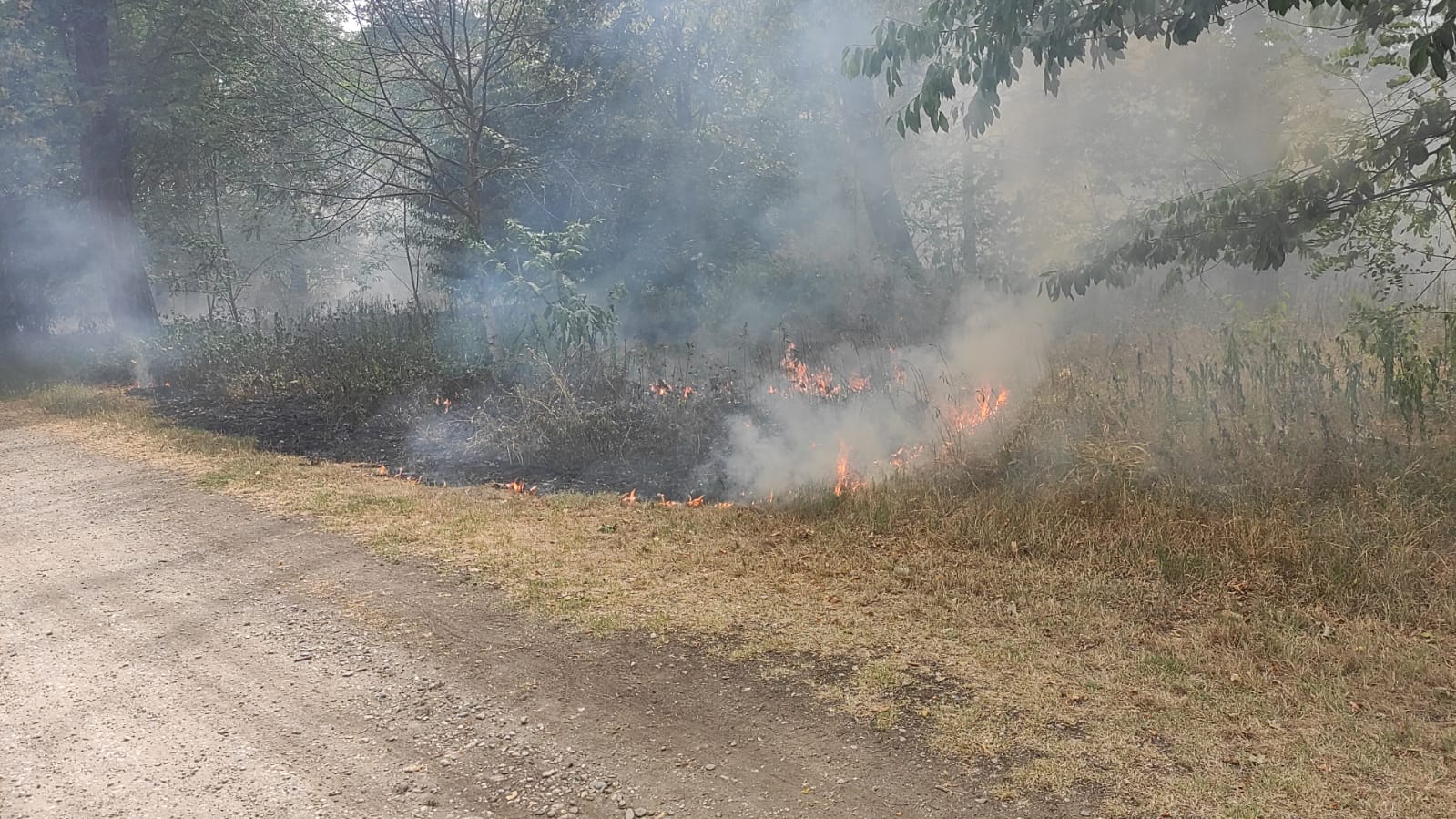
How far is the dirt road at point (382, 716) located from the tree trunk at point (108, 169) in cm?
1176

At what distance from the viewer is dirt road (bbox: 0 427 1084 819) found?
9.18 feet

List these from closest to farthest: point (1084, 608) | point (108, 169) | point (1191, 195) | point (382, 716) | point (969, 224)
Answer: point (382, 716)
point (1084, 608)
point (1191, 195)
point (969, 224)
point (108, 169)

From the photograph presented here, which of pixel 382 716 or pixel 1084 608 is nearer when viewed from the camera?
pixel 382 716

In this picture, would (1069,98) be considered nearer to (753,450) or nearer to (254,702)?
(753,450)

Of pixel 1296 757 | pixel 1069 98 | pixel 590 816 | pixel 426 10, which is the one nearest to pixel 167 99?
pixel 426 10

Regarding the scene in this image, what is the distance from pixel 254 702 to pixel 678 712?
1.66 meters

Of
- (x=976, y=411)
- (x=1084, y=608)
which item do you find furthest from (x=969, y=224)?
(x=1084, y=608)

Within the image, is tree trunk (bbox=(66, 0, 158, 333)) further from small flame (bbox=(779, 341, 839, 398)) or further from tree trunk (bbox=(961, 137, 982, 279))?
tree trunk (bbox=(961, 137, 982, 279))

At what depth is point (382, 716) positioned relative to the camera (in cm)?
333

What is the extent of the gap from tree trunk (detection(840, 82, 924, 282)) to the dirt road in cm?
997

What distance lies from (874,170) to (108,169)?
12.5 meters

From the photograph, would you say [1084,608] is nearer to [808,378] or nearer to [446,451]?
[808,378]

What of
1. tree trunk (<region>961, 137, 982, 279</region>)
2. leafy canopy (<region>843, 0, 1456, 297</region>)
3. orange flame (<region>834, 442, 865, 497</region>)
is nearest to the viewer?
leafy canopy (<region>843, 0, 1456, 297</region>)

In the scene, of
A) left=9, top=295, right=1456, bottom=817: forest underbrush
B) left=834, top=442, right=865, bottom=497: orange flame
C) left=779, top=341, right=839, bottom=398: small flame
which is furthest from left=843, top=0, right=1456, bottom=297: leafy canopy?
left=779, top=341, right=839, bottom=398: small flame
